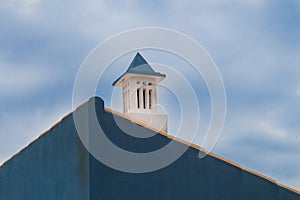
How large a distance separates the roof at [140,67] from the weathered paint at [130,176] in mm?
5368

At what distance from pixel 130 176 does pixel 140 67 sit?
7658mm

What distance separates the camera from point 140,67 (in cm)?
1809

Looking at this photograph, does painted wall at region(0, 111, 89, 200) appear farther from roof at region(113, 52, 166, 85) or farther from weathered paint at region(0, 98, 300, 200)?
roof at region(113, 52, 166, 85)

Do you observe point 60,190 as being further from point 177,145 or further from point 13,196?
point 13,196

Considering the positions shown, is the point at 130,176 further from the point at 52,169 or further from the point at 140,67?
the point at 140,67

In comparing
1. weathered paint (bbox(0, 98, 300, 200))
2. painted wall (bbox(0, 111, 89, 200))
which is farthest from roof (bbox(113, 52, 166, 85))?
weathered paint (bbox(0, 98, 300, 200))

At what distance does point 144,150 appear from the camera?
11297 millimetres

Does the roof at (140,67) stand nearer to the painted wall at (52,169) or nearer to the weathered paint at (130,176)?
the painted wall at (52,169)

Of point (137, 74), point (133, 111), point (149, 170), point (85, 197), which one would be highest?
point (137, 74)

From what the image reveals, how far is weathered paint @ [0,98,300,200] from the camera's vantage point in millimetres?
10694

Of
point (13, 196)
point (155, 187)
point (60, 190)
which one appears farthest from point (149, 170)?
point (13, 196)

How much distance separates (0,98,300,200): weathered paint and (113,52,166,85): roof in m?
5.37

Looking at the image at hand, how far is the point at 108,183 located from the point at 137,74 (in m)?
7.64

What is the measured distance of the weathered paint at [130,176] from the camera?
1069 cm
